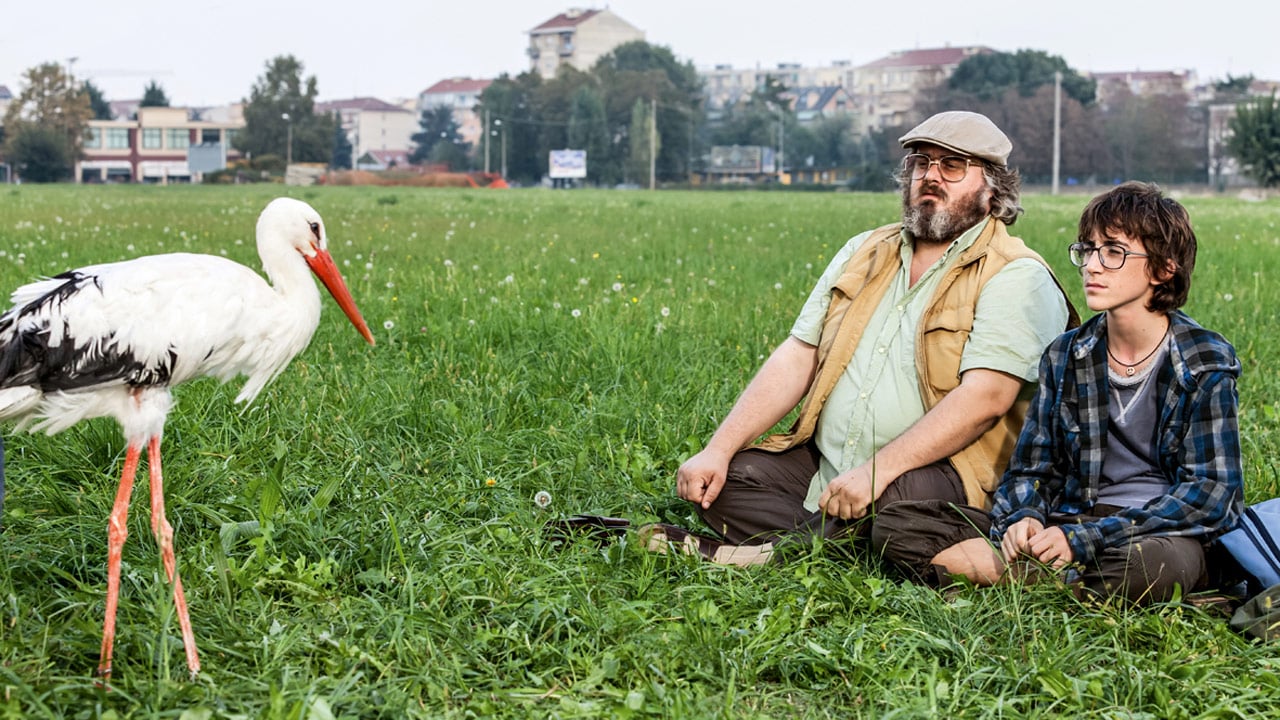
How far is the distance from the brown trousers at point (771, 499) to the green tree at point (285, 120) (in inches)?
3806

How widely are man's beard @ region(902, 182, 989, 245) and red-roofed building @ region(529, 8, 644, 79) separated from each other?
158 metres

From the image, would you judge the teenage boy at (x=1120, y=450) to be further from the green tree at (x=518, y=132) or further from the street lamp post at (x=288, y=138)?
the green tree at (x=518, y=132)

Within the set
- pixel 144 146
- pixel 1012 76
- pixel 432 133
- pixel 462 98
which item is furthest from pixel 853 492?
pixel 462 98

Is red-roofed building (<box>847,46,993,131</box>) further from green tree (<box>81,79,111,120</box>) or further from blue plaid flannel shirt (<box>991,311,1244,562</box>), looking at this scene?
blue plaid flannel shirt (<box>991,311,1244,562</box>)

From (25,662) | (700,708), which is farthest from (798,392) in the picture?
(25,662)

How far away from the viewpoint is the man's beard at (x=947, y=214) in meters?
4.18

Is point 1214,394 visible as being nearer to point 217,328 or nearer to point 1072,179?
point 217,328

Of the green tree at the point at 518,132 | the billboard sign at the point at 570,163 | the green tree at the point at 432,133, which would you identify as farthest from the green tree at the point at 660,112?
the green tree at the point at 432,133

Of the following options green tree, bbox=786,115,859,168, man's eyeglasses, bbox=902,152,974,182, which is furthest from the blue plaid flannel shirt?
green tree, bbox=786,115,859,168

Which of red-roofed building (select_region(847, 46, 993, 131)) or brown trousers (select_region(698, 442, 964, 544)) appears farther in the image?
red-roofed building (select_region(847, 46, 993, 131))

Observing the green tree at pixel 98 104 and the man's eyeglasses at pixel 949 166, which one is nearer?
the man's eyeglasses at pixel 949 166

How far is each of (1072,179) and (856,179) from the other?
18.6 m

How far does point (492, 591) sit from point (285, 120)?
100 m

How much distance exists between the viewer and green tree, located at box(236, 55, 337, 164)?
98750 mm
